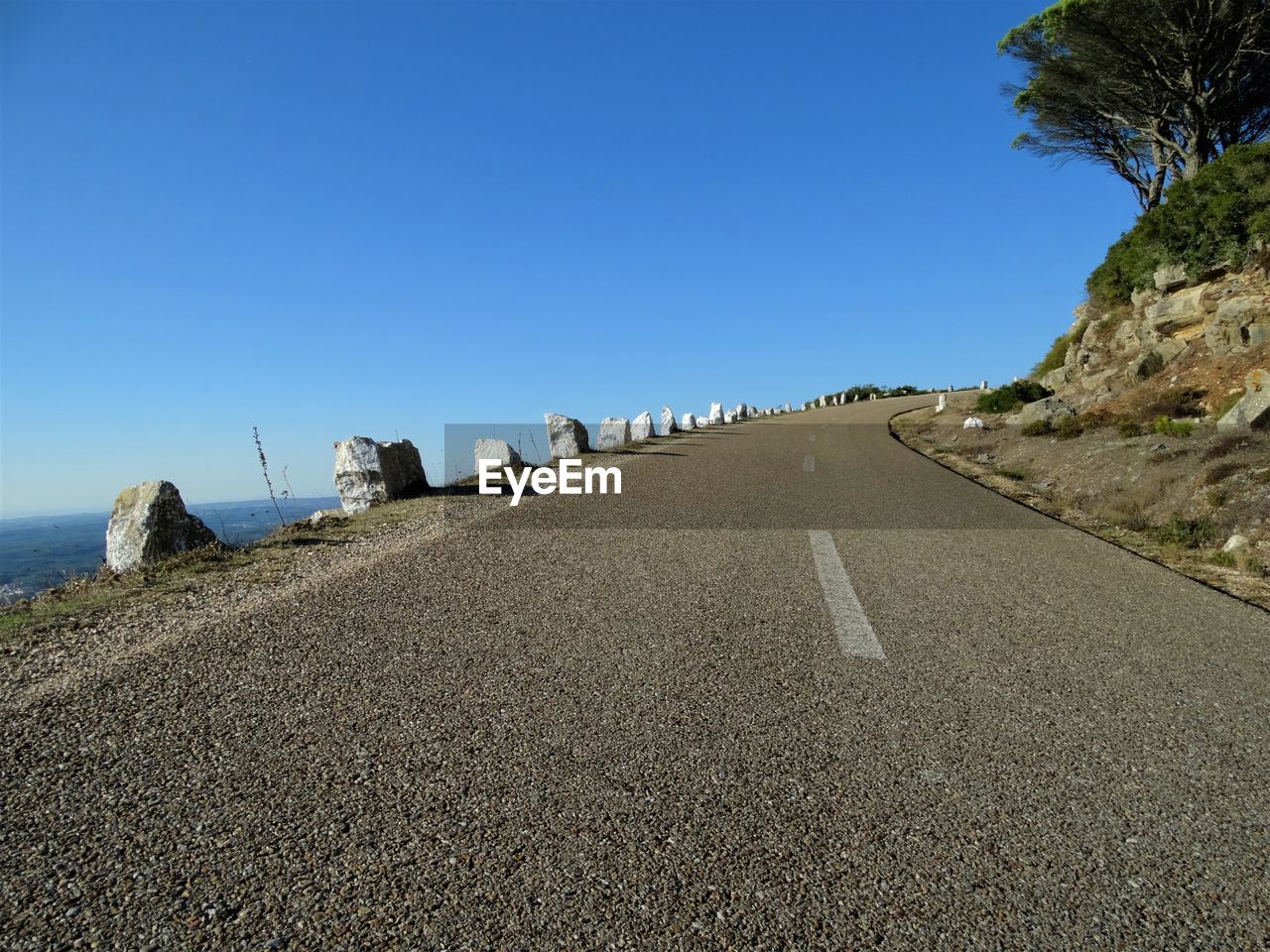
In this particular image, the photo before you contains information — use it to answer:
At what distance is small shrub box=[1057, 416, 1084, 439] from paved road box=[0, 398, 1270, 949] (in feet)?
36.8

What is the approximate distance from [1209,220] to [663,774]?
2197 centimetres

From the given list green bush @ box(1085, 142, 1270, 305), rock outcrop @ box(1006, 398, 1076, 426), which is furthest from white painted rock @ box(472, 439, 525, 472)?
green bush @ box(1085, 142, 1270, 305)

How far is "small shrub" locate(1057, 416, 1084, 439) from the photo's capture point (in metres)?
16.1

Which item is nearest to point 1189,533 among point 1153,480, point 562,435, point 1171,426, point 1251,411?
point 1153,480

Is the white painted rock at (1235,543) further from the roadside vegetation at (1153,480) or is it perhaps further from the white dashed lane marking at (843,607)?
the white dashed lane marking at (843,607)

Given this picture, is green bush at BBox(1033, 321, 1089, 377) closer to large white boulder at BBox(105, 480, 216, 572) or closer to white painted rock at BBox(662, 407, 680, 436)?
white painted rock at BBox(662, 407, 680, 436)

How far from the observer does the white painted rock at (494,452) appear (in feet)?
47.6

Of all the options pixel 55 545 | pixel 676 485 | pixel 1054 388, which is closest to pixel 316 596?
pixel 55 545

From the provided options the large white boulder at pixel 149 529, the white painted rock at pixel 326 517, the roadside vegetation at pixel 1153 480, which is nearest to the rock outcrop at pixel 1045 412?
the roadside vegetation at pixel 1153 480

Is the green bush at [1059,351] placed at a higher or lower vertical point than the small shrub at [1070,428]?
higher

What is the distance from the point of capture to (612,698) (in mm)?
3945

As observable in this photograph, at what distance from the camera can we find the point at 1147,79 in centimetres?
2469

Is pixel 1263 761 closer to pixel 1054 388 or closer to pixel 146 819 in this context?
pixel 146 819

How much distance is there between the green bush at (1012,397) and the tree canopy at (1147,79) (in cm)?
753
